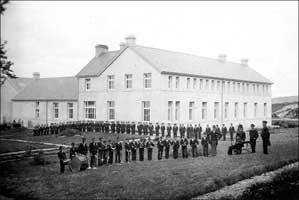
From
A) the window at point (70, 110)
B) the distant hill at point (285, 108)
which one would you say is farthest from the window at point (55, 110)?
the distant hill at point (285, 108)

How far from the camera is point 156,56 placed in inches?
1512

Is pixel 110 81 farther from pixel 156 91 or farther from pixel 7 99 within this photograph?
pixel 7 99

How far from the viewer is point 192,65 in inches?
1630

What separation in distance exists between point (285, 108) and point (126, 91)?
173 feet

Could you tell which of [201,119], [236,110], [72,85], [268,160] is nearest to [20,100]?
[72,85]

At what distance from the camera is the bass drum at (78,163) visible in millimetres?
17719

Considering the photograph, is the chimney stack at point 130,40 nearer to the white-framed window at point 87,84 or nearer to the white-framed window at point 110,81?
the white-framed window at point 110,81

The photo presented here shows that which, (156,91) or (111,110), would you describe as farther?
(111,110)

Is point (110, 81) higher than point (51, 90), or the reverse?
point (110, 81)

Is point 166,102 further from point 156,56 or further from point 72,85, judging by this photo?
point 72,85

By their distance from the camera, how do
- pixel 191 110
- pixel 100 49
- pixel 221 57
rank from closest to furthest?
pixel 191 110 → pixel 100 49 → pixel 221 57

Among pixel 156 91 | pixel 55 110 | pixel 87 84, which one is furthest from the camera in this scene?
pixel 55 110

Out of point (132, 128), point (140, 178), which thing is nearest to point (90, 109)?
point (132, 128)

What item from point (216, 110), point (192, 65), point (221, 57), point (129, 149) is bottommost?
point (129, 149)
